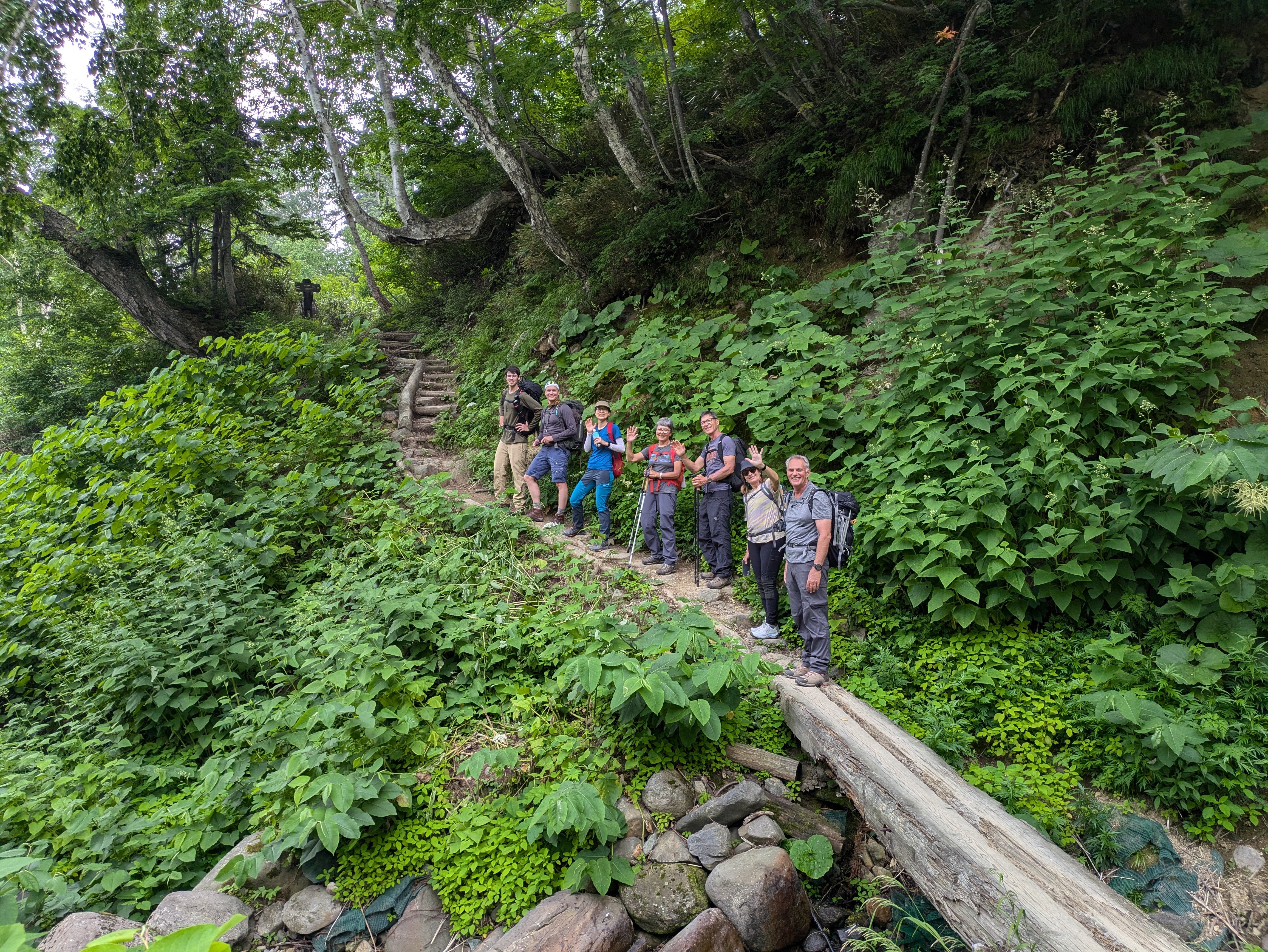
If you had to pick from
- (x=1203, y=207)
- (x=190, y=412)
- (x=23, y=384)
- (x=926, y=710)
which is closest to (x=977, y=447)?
(x=926, y=710)

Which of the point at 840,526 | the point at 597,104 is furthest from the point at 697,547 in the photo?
the point at 597,104

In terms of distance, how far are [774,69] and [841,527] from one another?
7.59 metres

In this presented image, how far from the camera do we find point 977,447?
5.18 meters

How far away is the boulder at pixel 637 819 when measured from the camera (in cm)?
385

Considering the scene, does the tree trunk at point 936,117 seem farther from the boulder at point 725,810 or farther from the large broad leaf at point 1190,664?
the boulder at point 725,810

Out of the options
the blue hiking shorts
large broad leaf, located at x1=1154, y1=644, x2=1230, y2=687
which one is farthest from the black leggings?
the blue hiking shorts

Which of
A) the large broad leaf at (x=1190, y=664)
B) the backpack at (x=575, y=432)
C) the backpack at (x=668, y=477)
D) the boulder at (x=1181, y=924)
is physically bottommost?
the boulder at (x=1181, y=924)

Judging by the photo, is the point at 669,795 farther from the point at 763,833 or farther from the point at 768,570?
the point at 768,570

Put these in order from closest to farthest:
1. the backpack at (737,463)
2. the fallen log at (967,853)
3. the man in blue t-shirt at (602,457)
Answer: the fallen log at (967,853)
the backpack at (737,463)
the man in blue t-shirt at (602,457)

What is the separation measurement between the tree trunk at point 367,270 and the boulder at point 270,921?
15567mm

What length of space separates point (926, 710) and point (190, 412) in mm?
11382

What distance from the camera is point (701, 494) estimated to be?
23.1ft

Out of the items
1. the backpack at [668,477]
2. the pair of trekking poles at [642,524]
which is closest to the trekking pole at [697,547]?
the pair of trekking poles at [642,524]

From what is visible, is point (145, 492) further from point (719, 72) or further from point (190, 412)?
point (719, 72)
